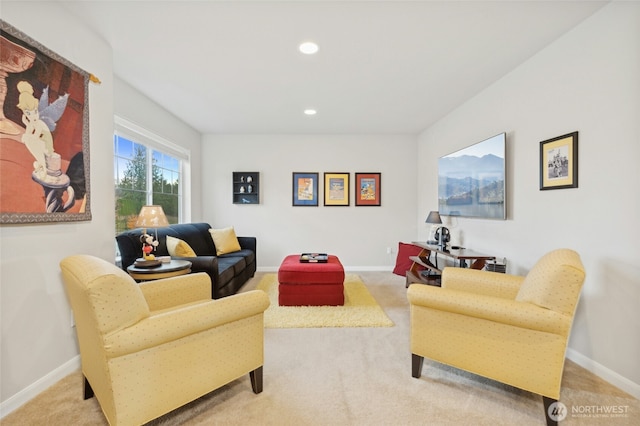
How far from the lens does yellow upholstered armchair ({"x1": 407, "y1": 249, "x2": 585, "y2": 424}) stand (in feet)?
4.95

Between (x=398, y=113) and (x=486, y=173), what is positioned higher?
(x=398, y=113)

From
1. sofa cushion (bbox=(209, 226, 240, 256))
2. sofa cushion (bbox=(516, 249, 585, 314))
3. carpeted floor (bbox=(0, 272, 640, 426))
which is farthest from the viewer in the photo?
sofa cushion (bbox=(209, 226, 240, 256))

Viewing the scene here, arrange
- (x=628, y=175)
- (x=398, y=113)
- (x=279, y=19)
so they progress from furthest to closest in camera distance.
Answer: (x=398, y=113) < (x=279, y=19) < (x=628, y=175)

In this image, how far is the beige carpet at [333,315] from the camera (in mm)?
2898

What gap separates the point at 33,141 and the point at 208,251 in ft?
8.70

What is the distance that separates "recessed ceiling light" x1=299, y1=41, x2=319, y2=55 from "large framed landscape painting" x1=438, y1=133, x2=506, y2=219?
2.05 m

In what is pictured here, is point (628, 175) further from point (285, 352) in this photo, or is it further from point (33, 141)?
point (33, 141)

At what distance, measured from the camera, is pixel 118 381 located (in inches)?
52.1

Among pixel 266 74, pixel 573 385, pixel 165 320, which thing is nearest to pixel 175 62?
pixel 266 74

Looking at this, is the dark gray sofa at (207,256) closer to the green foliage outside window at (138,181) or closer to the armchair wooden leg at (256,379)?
the green foliage outside window at (138,181)

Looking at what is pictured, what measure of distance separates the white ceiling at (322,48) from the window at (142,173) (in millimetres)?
555

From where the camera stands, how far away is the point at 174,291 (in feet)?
6.82

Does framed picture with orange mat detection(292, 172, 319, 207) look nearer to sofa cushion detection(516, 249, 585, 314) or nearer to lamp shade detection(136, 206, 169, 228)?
lamp shade detection(136, 206, 169, 228)

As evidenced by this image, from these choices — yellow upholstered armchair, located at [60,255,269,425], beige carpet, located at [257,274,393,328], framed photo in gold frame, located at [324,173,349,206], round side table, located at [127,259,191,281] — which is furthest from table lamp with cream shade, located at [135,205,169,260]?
framed photo in gold frame, located at [324,173,349,206]
